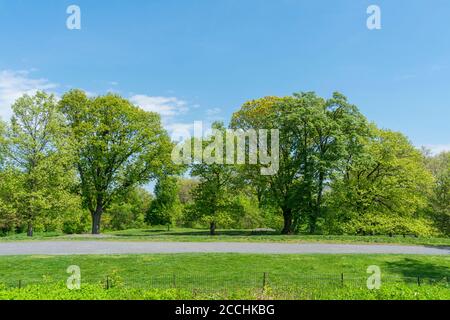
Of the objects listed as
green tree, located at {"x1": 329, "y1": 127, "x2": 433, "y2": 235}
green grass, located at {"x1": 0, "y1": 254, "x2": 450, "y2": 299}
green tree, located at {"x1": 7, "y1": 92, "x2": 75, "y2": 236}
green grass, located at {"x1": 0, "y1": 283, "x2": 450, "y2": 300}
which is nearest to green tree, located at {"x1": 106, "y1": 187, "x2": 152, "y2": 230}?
green tree, located at {"x1": 7, "y1": 92, "x2": 75, "y2": 236}

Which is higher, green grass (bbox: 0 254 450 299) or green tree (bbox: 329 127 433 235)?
green tree (bbox: 329 127 433 235)

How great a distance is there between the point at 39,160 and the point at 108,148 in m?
7.52

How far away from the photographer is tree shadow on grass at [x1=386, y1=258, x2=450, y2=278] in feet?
65.2

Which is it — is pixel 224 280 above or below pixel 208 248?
above

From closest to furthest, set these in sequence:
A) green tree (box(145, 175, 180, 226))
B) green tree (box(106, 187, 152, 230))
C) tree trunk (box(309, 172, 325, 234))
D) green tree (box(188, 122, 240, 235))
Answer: tree trunk (box(309, 172, 325, 234)) → green tree (box(188, 122, 240, 235)) → green tree (box(145, 175, 180, 226)) → green tree (box(106, 187, 152, 230))

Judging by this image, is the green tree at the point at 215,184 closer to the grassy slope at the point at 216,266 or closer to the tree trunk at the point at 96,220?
the tree trunk at the point at 96,220

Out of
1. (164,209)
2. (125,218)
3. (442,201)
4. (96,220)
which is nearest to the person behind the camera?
(442,201)

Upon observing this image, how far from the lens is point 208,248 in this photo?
88.7 ft

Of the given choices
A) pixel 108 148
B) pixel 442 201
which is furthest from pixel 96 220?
pixel 442 201

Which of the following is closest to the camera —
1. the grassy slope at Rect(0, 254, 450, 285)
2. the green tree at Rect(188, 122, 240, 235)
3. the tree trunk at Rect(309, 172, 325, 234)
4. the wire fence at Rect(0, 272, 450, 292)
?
the wire fence at Rect(0, 272, 450, 292)

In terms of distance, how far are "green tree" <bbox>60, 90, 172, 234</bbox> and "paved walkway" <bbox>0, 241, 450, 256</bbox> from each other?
44.8 ft

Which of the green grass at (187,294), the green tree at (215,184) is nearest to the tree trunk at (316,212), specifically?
the green tree at (215,184)

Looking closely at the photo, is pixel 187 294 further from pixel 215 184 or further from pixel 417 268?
pixel 215 184

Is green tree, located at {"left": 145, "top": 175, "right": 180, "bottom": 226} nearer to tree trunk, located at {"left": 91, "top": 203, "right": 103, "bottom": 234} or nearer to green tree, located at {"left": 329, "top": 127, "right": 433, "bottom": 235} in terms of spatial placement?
tree trunk, located at {"left": 91, "top": 203, "right": 103, "bottom": 234}
